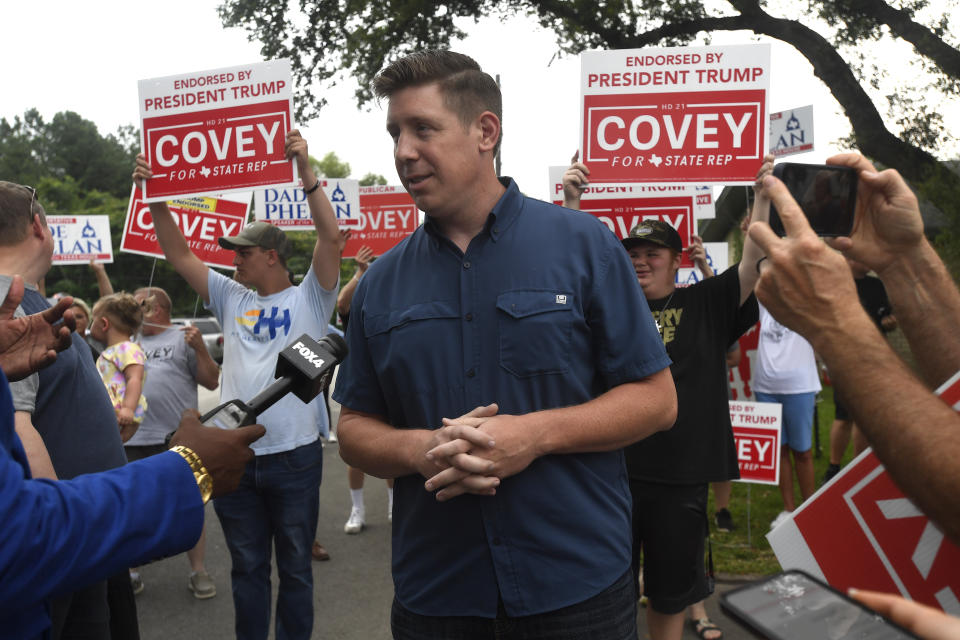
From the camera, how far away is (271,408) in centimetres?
370

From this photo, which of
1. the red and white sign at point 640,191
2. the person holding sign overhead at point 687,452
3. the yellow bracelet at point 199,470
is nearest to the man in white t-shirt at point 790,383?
the red and white sign at point 640,191

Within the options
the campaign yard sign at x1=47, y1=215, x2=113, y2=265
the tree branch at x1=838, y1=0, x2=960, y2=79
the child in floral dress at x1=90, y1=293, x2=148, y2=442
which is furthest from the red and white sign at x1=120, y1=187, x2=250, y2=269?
the tree branch at x1=838, y1=0, x2=960, y2=79

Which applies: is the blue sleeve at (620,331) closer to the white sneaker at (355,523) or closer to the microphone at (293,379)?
the microphone at (293,379)

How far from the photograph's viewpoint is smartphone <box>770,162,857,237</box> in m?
1.60

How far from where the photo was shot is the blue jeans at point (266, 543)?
3703 mm

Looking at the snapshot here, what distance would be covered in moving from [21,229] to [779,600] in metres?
2.60

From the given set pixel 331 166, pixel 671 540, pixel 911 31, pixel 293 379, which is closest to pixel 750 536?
pixel 671 540

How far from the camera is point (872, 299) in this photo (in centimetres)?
678

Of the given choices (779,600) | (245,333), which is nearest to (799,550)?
(779,600)

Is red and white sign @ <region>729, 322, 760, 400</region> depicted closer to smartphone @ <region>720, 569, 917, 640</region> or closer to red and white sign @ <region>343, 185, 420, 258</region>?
red and white sign @ <region>343, 185, 420, 258</region>

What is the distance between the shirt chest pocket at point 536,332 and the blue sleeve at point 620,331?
0.30 ft

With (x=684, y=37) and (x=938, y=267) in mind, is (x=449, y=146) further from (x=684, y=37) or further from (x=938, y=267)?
(x=684, y=37)

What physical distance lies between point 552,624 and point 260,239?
2738mm

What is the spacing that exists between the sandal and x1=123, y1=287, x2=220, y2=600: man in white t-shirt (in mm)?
3070
